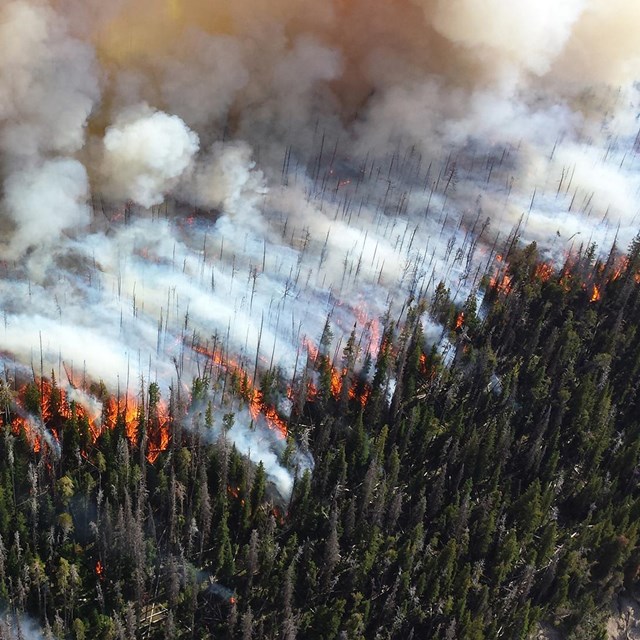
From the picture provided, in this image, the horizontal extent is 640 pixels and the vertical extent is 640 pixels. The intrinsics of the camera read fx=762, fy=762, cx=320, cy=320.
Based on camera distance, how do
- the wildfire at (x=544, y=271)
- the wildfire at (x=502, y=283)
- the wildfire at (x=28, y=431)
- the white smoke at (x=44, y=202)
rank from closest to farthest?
the wildfire at (x=28, y=431)
the white smoke at (x=44, y=202)
the wildfire at (x=502, y=283)
the wildfire at (x=544, y=271)

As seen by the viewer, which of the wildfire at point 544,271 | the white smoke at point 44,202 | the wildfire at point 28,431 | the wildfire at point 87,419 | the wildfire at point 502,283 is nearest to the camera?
the wildfire at point 28,431

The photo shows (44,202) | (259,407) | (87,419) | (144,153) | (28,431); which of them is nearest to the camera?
(28,431)

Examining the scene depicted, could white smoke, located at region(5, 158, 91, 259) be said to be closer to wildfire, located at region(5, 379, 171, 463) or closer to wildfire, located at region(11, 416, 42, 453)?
wildfire, located at region(5, 379, 171, 463)

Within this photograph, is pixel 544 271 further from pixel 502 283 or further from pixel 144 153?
pixel 144 153

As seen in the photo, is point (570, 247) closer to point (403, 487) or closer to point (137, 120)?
point (403, 487)

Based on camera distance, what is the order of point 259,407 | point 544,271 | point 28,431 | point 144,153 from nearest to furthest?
point 28,431 < point 259,407 < point 144,153 < point 544,271

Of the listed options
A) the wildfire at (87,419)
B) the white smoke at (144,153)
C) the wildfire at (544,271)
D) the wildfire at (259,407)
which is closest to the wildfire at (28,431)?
the wildfire at (87,419)

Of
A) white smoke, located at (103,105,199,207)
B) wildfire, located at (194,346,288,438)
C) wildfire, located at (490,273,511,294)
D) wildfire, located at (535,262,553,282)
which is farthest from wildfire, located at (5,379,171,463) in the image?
wildfire, located at (535,262,553,282)

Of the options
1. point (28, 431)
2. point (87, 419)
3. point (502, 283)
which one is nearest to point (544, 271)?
point (502, 283)

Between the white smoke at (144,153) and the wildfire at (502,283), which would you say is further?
the wildfire at (502,283)

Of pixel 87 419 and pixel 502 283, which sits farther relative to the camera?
pixel 502 283

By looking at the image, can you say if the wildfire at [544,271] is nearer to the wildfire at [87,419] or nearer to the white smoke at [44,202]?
the wildfire at [87,419]

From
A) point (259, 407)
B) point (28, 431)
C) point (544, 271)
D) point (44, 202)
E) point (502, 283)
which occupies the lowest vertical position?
point (28, 431)

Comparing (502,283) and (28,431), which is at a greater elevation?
(502,283)
